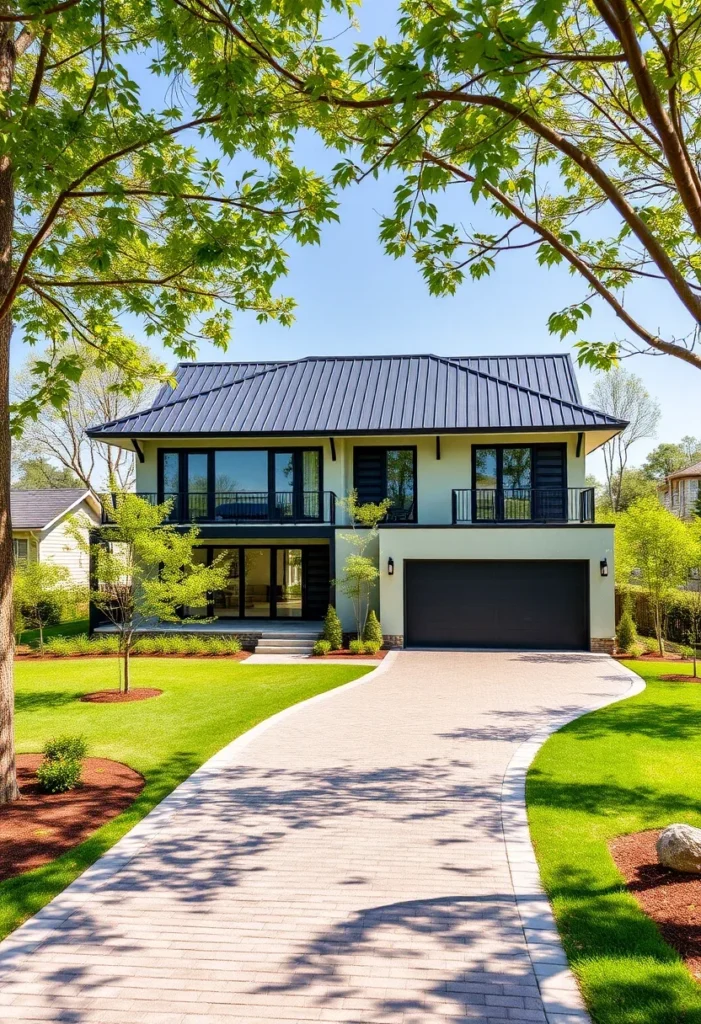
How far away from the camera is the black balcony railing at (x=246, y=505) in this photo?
2080 centimetres

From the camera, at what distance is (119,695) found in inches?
487

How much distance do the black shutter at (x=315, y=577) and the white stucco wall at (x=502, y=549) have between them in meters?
3.45

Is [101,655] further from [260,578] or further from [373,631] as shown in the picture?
[373,631]

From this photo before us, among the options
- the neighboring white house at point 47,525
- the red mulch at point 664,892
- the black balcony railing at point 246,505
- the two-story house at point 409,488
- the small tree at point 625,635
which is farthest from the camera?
the neighboring white house at point 47,525

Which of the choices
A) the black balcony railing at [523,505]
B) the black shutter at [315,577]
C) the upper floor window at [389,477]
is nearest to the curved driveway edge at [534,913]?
the black balcony railing at [523,505]

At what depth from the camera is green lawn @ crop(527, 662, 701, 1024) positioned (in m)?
3.76

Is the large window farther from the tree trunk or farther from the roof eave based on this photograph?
the tree trunk

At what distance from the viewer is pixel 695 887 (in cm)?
499

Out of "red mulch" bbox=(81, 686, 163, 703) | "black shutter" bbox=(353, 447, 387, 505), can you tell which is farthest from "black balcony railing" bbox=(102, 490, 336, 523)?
"red mulch" bbox=(81, 686, 163, 703)

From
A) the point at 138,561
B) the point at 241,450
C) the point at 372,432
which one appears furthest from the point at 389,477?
the point at 138,561

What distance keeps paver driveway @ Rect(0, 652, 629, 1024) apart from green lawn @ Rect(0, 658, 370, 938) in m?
Answer: 0.27

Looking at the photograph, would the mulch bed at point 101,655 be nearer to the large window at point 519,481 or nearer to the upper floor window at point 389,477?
the upper floor window at point 389,477

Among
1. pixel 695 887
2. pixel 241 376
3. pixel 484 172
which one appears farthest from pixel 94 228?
pixel 241 376

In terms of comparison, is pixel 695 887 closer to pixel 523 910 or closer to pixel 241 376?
pixel 523 910
